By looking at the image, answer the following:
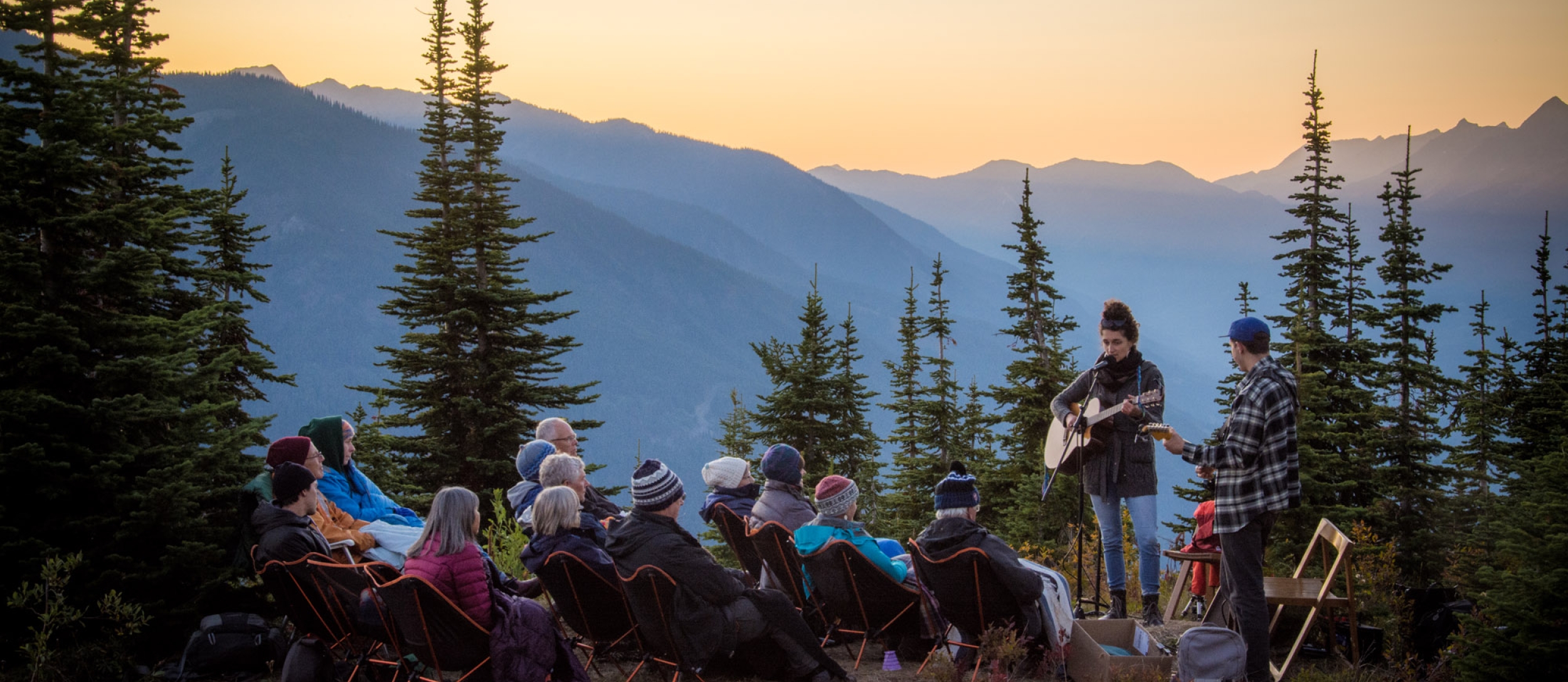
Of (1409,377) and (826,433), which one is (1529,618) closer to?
(826,433)

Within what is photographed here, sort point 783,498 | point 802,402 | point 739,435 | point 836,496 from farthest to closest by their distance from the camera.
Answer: point 739,435
point 802,402
point 783,498
point 836,496

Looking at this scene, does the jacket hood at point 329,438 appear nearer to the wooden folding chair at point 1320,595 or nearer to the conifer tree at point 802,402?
the wooden folding chair at point 1320,595

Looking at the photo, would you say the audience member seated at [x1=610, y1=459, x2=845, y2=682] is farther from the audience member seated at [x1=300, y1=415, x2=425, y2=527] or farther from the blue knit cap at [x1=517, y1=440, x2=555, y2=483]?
the audience member seated at [x1=300, y1=415, x2=425, y2=527]

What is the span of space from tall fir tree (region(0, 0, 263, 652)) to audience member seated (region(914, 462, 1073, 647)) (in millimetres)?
4273

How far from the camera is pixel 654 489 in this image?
518 centimetres

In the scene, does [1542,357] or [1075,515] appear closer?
[1075,515]

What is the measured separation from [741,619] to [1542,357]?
27.0 metres

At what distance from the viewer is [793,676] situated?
5445 mm

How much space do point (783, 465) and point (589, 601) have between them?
1.61 meters

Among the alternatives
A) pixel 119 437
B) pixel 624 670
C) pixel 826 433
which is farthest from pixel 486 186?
pixel 624 670

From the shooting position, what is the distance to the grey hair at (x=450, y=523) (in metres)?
4.75

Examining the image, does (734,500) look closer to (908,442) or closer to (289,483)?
(289,483)

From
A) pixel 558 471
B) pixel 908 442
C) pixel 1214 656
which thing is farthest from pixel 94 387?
pixel 908 442

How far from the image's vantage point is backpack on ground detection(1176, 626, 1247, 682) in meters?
4.89
